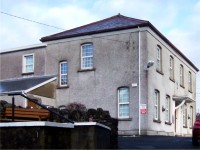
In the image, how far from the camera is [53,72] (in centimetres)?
3183

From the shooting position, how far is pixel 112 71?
2892 cm

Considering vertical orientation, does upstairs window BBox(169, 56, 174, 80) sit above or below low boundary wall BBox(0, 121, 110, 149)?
above

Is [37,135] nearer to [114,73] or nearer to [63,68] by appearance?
[114,73]

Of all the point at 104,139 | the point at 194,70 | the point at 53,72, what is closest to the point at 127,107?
the point at 53,72

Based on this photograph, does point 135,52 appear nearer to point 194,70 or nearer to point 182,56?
point 182,56

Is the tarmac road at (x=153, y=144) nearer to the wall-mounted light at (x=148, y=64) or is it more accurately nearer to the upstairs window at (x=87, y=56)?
the wall-mounted light at (x=148, y=64)

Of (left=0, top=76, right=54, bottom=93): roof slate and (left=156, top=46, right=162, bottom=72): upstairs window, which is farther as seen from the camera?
(left=156, top=46, right=162, bottom=72): upstairs window

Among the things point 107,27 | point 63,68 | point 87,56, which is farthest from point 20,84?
point 107,27

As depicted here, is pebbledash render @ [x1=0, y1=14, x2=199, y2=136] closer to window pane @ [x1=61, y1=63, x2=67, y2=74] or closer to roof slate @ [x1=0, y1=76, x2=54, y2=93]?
window pane @ [x1=61, y1=63, x2=67, y2=74]

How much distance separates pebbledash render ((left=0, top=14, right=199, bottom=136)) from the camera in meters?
27.8

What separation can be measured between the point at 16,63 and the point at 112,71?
918 centimetres

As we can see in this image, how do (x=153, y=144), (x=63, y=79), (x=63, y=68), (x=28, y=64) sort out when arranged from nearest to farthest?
(x=153, y=144), (x=63, y=79), (x=63, y=68), (x=28, y=64)

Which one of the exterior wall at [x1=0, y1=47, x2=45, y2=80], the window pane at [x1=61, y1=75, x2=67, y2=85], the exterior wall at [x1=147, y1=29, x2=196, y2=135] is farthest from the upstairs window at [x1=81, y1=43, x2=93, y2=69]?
the exterior wall at [x1=147, y1=29, x2=196, y2=135]

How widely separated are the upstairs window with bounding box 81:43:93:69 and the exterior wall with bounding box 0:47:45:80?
3696mm
